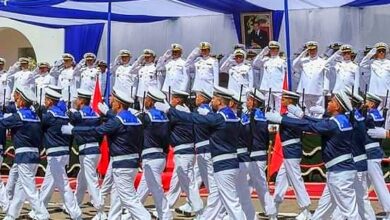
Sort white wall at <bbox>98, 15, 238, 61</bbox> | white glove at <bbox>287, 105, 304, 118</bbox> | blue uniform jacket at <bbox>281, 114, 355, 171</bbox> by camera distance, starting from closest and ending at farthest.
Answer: blue uniform jacket at <bbox>281, 114, 355, 171</bbox>, white glove at <bbox>287, 105, 304, 118</bbox>, white wall at <bbox>98, 15, 238, 61</bbox>

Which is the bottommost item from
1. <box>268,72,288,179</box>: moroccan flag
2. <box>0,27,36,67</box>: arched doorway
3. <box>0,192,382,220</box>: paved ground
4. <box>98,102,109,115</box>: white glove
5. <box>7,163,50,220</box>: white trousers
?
<box>0,192,382,220</box>: paved ground

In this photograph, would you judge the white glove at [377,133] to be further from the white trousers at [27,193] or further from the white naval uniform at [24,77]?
the white naval uniform at [24,77]

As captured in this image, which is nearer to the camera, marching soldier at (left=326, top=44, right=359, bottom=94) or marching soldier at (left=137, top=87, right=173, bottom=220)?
marching soldier at (left=137, top=87, right=173, bottom=220)

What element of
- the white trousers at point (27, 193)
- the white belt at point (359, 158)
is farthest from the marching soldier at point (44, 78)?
the white belt at point (359, 158)

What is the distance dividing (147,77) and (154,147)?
5.38 metres

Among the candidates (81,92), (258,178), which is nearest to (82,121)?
(81,92)

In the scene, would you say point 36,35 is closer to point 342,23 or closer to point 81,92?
point 342,23

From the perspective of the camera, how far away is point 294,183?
10773 mm

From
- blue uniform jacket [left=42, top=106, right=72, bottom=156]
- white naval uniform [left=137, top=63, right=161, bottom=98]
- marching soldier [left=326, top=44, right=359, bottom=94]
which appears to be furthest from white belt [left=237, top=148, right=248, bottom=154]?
white naval uniform [left=137, top=63, right=161, bottom=98]

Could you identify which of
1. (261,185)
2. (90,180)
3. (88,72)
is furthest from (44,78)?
(261,185)

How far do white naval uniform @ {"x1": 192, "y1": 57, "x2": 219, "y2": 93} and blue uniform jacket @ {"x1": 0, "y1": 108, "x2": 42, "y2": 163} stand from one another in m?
4.99

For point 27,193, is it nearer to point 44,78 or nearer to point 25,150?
point 25,150

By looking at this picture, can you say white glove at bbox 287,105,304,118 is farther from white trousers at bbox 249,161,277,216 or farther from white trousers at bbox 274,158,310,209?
white trousers at bbox 249,161,277,216

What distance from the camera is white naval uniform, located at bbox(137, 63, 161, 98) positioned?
15.4 m
